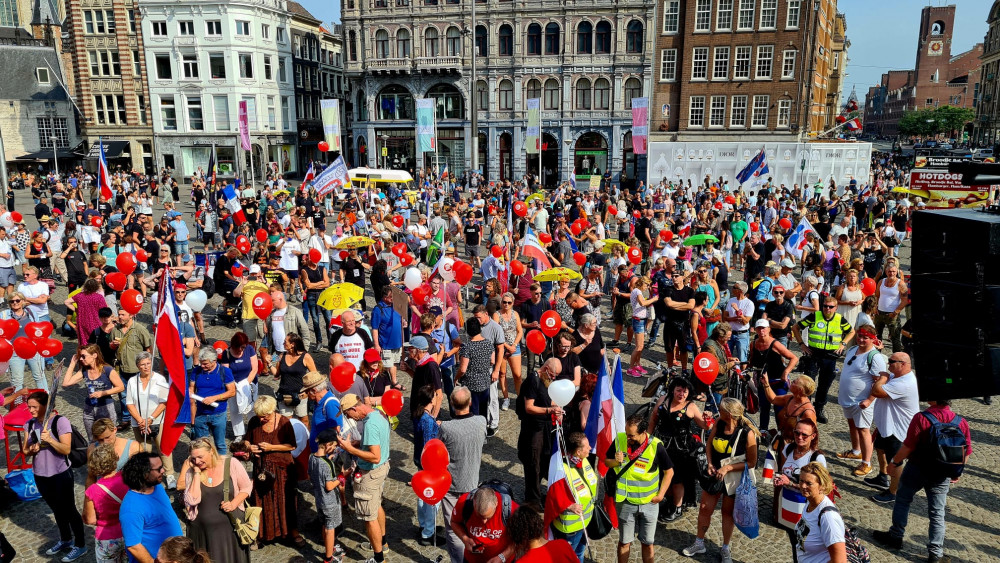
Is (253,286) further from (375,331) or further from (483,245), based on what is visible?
(483,245)

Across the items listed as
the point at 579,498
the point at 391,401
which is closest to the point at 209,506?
the point at 391,401

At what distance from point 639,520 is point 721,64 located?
40.3 m

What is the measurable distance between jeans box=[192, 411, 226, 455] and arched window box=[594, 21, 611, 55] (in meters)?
40.5

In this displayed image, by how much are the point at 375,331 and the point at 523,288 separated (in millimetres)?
2453

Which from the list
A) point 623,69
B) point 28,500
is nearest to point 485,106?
point 623,69

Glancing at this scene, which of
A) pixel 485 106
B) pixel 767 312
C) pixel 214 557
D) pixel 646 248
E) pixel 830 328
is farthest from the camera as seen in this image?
pixel 485 106

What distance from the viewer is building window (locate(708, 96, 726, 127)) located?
4094cm

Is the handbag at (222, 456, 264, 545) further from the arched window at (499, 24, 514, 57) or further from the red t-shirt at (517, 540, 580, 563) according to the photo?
the arched window at (499, 24, 514, 57)

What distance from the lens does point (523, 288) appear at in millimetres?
10125

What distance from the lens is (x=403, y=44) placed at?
46.0m

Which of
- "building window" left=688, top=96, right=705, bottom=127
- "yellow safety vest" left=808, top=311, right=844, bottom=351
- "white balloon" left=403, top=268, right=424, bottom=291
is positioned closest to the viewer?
"yellow safety vest" left=808, top=311, right=844, bottom=351

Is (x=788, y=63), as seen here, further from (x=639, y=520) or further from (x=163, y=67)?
(x=163, y=67)

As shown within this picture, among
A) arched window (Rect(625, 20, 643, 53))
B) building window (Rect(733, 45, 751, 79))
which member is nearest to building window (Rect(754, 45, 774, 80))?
building window (Rect(733, 45, 751, 79))

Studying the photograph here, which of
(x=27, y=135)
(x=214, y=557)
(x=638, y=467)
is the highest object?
(x=27, y=135)
